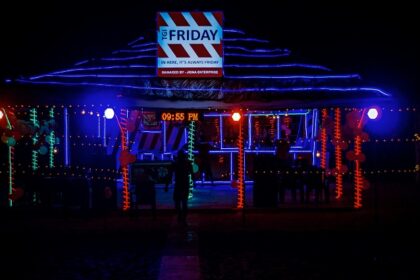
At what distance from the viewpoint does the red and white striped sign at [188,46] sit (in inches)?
667

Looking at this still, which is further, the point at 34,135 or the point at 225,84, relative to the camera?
the point at 34,135

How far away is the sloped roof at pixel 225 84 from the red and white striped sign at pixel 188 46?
27 centimetres

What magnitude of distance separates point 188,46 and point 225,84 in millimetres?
1363

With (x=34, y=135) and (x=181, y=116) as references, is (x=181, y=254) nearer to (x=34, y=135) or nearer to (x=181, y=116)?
(x=181, y=116)

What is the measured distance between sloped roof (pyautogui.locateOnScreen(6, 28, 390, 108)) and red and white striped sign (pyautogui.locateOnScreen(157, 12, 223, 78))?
27 centimetres

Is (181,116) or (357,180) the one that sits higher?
(181,116)

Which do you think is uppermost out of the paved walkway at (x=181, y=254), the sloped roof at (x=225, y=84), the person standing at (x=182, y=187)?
the sloped roof at (x=225, y=84)

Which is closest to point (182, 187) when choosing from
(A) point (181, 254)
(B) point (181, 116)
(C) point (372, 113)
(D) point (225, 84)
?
(B) point (181, 116)

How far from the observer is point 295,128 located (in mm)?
24219

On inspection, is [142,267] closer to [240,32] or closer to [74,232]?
[74,232]

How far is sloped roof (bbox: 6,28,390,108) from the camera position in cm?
1647

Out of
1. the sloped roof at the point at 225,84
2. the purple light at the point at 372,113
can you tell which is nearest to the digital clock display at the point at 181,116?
the sloped roof at the point at 225,84

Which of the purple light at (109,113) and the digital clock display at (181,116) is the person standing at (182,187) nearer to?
the digital clock display at (181,116)

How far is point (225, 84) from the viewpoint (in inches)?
664
